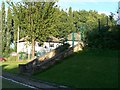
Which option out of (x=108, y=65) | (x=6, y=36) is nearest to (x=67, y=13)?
(x=6, y=36)

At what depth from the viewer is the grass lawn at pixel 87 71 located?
56.1ft

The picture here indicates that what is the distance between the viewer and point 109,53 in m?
24.1

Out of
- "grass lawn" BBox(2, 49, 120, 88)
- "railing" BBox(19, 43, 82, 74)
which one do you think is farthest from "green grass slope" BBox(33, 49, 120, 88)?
"railing" BBox(19, 43, 82, 74)

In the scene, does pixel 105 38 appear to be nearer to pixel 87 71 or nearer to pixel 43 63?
pixel 43 63

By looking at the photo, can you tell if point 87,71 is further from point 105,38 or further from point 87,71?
point 105,38

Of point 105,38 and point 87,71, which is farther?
point 105,38

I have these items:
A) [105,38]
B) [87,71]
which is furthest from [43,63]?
[87,71]

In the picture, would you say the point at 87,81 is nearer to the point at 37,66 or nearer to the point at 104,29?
the point at 37,66

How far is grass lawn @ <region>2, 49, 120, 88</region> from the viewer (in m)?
17.1

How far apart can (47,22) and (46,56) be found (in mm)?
11958

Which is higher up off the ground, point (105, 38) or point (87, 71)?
point (105, 38)

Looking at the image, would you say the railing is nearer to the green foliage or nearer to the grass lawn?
the grass lawn

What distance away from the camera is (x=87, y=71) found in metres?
20.4

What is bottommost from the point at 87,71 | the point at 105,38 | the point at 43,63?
the point at 87,71
